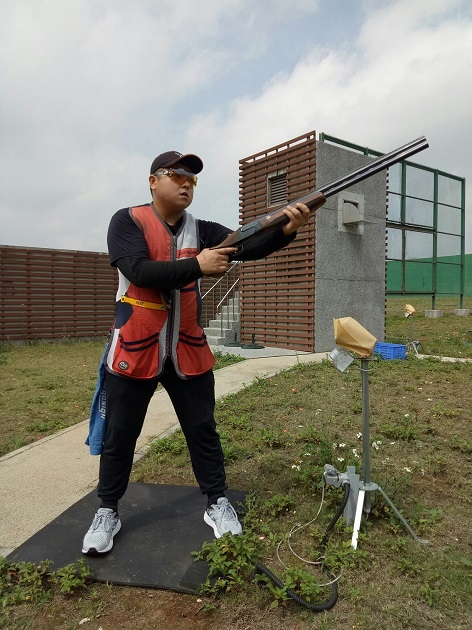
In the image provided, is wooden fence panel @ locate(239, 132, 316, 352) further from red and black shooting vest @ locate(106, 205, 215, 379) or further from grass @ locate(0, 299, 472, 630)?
red and black shooting vest @ locate(106, 205, 215, 379)

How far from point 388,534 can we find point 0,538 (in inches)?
82.1

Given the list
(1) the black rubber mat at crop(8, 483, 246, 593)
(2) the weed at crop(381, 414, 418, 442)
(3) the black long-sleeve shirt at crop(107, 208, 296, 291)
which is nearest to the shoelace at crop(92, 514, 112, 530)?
(1) the black rubber mat at crop(8, 483, 246, 593)

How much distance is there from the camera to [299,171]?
8.48m

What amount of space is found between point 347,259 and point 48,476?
6900 millimetres

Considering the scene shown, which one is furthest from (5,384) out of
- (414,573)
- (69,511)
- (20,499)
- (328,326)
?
(414,573)

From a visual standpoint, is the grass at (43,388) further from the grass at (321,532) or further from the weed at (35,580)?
the weed at (35,580)

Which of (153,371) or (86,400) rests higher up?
(153,371)

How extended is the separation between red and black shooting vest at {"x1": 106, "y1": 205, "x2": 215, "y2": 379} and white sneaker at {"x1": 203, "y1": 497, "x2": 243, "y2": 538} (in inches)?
28.8

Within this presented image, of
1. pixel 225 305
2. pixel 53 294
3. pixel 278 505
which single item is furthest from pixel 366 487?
pixel 53 294

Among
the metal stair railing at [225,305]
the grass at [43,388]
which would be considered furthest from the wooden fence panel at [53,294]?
the metal stair railing at [225,305]

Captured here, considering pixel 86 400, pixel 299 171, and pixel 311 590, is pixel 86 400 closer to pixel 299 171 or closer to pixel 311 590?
pixel 311 590

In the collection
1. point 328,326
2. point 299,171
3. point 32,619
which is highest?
point 299,171

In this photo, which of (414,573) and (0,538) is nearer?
(414,573)

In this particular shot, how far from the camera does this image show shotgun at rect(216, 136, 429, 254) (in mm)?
2205
